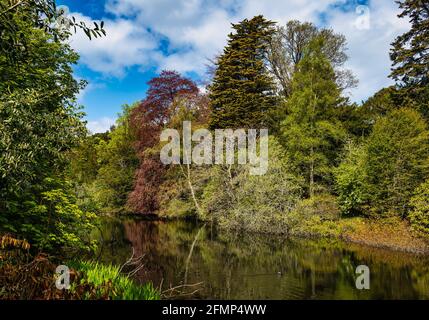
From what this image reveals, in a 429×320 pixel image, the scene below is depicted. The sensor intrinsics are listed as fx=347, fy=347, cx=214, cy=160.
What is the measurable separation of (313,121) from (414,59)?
6.53 m

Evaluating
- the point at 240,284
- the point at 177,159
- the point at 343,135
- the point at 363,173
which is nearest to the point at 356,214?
the point at 363,173

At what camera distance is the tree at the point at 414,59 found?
62.5 feet

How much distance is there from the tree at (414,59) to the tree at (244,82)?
857 centimetres

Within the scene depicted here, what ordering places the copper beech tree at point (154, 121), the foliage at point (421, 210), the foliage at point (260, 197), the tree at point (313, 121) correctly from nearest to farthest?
the foliage at point (421, 210), the foliage at point (260, 197), the tree at point (313, 121), the copper beech tree at point (154, 121)

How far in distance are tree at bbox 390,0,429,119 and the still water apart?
962 cm

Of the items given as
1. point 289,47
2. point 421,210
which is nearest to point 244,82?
point 289,47

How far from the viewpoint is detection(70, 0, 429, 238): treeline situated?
52.7 ft

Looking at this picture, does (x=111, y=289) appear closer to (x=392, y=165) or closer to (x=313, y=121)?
(x=392, y=165)

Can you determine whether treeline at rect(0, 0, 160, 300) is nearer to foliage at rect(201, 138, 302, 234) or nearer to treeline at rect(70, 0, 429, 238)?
treeline at rect(70, 0, 429, 238)

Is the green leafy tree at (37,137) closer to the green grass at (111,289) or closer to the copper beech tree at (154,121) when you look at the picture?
the green grass at (111,289)

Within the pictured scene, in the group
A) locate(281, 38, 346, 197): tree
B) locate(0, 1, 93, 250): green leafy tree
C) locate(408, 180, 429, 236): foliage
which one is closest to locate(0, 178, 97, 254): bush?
locate(0, 1, 93, 250): green leafy tree

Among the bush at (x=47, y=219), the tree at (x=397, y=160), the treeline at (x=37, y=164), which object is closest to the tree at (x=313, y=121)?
the tree at (x=397, y=160)

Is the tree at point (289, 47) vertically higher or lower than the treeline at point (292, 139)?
higher
